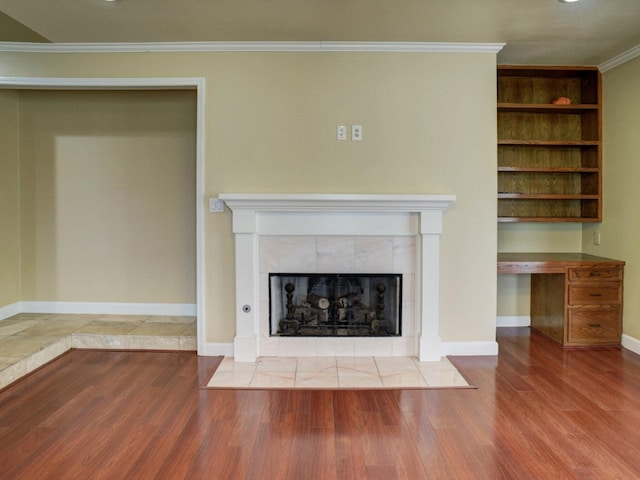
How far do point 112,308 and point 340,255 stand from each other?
2373 millimetres

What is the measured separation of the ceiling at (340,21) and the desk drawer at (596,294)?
1920 millimetres

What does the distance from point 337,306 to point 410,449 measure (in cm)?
147

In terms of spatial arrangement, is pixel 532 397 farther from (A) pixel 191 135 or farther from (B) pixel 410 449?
(A) pixel 191 135

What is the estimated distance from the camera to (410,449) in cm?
Result: 209

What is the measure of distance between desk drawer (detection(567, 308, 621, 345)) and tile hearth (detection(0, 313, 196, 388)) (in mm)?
3171

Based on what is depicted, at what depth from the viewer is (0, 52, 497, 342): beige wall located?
3.29 m

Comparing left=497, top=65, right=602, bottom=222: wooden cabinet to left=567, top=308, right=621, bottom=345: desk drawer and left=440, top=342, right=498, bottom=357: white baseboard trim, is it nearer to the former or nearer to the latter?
left=567, top=308, right=621, bottom=345: desk drawer

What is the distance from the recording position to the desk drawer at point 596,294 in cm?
358

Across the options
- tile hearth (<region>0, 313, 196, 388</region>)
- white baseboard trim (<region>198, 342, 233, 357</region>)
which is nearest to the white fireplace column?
white baseboard trim (<region>198, 342, 233, 357</region>)

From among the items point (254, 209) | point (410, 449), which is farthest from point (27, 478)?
point (254, 209)

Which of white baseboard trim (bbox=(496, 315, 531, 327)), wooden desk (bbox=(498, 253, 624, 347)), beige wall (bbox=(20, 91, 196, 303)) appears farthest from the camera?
white baseboard trim (bbox=(496, 315, 531, 327))

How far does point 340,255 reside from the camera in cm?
337

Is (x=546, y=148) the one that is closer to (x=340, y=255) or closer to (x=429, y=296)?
(x=429, y=296)

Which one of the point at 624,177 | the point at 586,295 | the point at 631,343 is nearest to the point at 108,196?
the point at 586,295
